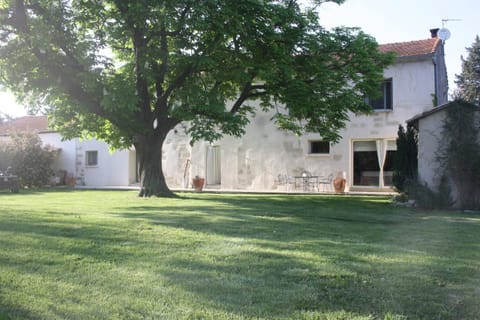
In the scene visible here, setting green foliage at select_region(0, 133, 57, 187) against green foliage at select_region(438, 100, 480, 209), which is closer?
green foliage at select_region(438, 100, 480, 209)

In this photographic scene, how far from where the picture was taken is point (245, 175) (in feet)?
71.8

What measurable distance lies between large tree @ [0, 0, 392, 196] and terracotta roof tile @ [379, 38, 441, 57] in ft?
16.7

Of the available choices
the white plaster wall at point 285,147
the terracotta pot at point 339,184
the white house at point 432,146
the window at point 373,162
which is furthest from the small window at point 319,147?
the white house at point 432,146

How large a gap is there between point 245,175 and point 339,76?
9.40 m

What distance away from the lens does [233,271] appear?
442cm

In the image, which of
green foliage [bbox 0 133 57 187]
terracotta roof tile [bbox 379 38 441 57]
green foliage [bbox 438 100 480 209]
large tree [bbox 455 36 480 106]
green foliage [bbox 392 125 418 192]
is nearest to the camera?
green foliage [bbox 438 100 480 209]

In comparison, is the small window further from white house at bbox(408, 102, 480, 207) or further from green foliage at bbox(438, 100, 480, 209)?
green foliage at bbox(438, 100, 480, 209)

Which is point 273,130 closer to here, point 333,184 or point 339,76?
point 333,184

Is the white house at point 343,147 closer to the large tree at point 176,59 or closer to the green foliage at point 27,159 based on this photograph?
the large tree at point 176,59

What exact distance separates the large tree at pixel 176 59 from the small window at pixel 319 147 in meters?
5.52

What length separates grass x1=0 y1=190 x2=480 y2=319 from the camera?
3389 millimetres

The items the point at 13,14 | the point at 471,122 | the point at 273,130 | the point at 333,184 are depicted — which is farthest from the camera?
the point at 273,130

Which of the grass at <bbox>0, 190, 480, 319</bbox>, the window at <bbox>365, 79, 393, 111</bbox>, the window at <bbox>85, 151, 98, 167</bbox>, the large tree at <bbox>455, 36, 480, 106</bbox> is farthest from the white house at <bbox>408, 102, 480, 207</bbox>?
the large tree at <bbox>455, 36, 480, 106</bbox>

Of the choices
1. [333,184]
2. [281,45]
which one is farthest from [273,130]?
[281,45]
